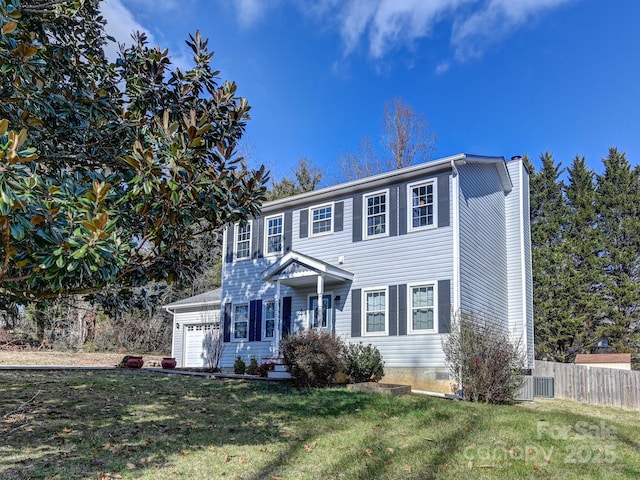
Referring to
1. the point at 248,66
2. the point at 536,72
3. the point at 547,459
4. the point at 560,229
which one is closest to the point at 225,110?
the point at 547,459

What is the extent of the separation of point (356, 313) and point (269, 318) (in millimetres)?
3363

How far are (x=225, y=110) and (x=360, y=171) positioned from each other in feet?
77.6

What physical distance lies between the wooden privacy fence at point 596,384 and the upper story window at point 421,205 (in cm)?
626

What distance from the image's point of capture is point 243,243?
17906 mm

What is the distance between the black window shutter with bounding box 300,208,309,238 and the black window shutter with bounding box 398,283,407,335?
3.96 meters

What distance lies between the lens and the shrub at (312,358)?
11867 mm

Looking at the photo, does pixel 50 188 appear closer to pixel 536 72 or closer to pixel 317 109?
pixel 536 72

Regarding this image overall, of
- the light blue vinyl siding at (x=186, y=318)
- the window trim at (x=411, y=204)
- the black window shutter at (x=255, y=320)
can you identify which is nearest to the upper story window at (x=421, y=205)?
the window trim at (x=411, y=204)

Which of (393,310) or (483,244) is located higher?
(483,244)

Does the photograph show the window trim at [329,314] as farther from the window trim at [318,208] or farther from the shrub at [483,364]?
the shrub at [483,364]

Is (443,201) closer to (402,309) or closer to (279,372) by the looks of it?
(402,309)

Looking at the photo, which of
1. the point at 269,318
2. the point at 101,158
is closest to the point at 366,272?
the point at 269,318

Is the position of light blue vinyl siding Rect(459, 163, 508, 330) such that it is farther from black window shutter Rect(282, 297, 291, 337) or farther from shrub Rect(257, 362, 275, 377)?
black window shutter Rect(282, 297, 291, 337)

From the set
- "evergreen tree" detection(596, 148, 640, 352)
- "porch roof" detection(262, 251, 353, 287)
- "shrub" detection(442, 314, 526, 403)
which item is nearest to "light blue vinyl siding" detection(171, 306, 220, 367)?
"porch roof" detection(262, 251, 353, 287)
